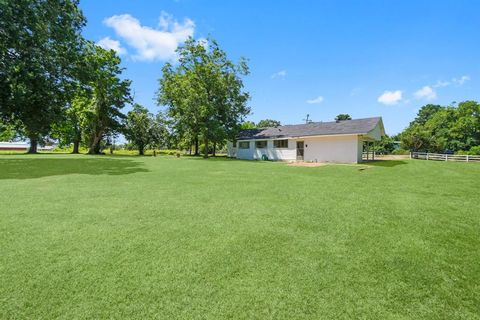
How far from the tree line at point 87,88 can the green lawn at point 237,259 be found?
1494 cm

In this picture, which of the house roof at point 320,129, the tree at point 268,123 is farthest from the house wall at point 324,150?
the tree at point 268,123

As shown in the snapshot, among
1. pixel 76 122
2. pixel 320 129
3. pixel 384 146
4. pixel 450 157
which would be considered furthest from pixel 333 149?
pixel 76 122

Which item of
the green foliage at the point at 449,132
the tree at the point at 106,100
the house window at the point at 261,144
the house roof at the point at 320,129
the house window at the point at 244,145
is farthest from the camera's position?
the green foliage at the point at 449,132

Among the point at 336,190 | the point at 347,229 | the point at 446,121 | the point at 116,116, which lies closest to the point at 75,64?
the point at 116,116

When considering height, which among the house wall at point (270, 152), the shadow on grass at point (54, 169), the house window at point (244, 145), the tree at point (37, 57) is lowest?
the shadow on grass at point (54, 169)

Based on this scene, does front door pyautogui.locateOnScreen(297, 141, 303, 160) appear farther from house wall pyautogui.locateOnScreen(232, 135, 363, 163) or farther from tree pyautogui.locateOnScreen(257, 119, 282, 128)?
tree pyautogui.locateOnScreen(257, 119, 282, 128)

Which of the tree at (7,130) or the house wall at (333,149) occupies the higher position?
the tree at (7,130)

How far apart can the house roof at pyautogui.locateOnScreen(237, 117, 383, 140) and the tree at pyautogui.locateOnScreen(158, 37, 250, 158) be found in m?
3.33

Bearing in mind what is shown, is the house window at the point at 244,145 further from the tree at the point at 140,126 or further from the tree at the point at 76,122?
the tree at the point at 76,122

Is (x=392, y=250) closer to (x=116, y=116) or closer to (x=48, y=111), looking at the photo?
(x=48, y=111)

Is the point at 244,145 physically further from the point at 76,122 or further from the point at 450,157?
the point at 76,122

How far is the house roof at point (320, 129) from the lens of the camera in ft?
72.5

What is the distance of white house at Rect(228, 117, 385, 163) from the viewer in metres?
22.3

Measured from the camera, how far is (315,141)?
24.5 metres
